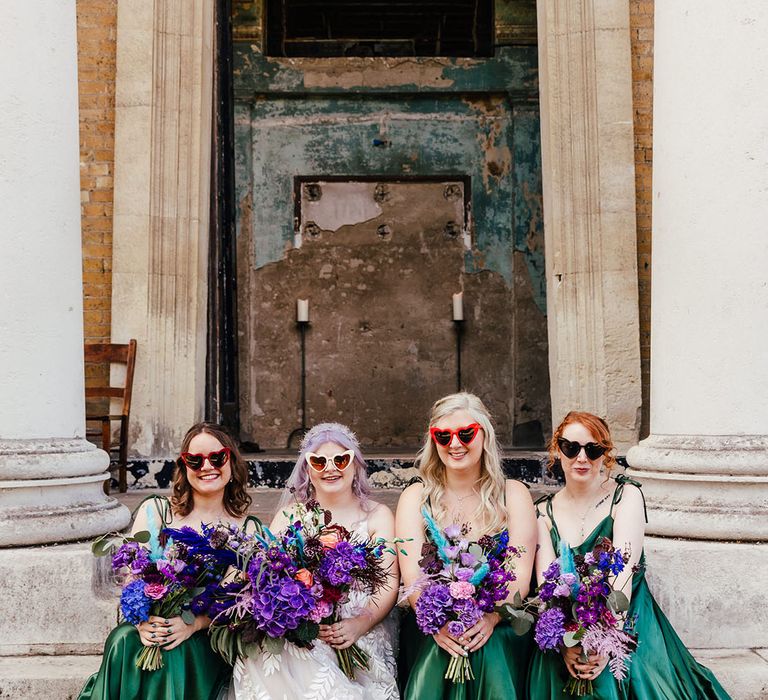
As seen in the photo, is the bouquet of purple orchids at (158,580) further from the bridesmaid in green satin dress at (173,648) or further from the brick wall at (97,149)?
the brick wall at (97,149)

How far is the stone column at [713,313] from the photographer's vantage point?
12.6 feet

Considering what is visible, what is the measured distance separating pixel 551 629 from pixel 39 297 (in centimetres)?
239

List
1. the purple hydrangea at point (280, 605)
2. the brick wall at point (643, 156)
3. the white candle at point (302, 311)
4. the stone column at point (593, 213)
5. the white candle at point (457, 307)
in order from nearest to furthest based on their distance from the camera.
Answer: the purple hydrangea at point (280, 605) → the stone column at point (593, 213) → the brick wall at point (643, 156) → the white candle at point (457, 307) → the white candle at point (302, 311)

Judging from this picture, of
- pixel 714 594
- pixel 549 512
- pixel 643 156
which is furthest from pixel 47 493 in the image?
pixel 643 156

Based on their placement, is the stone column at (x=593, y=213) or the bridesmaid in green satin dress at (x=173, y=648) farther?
the stone column at (x=593, y=213)

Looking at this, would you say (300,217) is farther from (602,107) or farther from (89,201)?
(602,107)

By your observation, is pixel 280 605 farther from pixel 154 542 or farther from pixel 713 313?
pixel 713 313

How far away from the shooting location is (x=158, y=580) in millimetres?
3084

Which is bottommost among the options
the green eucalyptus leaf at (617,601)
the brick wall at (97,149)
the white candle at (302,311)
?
the green eucalyptus leaf at (617,601)

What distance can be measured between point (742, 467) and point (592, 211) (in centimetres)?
325

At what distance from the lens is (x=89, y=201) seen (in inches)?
271

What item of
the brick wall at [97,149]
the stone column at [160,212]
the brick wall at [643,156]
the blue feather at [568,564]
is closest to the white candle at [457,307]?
the brick wall at [643,156]

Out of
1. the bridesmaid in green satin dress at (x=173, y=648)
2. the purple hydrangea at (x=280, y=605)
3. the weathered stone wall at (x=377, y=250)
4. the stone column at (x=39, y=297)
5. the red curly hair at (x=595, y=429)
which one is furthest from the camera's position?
the weathered stone wall at (x=377, y=250)

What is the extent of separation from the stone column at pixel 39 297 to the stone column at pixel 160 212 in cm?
267
